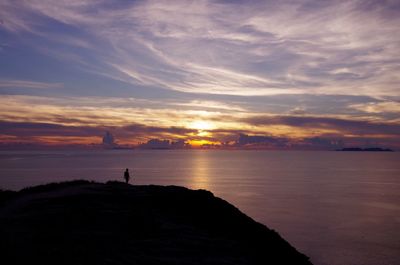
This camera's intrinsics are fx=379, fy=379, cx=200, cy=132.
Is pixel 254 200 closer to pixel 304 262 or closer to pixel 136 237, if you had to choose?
pixel 304 262

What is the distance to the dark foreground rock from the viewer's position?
582 inches

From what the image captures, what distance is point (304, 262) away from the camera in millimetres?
24922

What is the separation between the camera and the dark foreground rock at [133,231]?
14781mm

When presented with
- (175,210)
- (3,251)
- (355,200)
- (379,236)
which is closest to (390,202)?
(355,200)

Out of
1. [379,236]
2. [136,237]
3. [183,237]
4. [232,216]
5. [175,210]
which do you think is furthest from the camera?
[379,236]

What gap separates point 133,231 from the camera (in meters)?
18.1

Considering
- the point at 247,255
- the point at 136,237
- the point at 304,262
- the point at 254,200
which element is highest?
the point at 136,237

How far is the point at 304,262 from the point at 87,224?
573 inches

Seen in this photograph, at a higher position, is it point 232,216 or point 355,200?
point 232,216

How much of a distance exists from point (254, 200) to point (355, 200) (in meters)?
23.5

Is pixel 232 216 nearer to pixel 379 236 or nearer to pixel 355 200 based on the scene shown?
pixel 379 236

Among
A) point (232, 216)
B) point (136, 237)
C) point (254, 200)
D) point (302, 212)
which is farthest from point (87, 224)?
point (254, 200)

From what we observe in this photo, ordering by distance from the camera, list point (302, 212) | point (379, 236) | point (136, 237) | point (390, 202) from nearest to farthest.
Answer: point (136, 237) → point (379, 236) → point (302, 212) → point (390, 202)

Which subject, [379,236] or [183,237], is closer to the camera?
[183,237]
